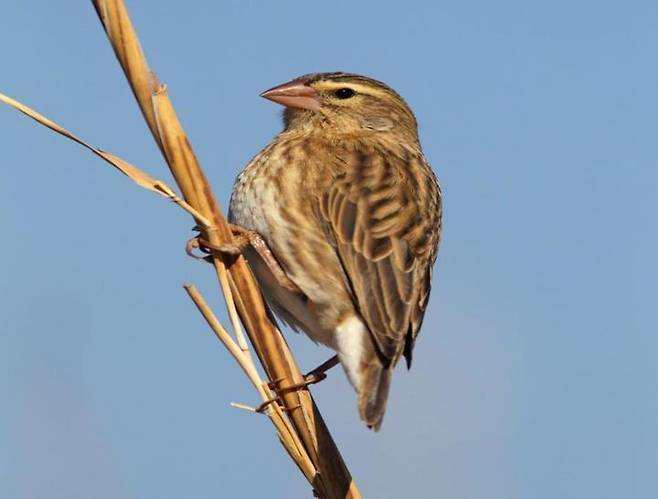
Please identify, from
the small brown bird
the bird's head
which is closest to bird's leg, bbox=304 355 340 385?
the small brown bird

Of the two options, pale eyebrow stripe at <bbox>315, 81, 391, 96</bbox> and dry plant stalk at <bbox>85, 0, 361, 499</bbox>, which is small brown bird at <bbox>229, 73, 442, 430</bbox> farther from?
pale eyebrow stripe at <bbox>315, 81, 391, 96</bbox>

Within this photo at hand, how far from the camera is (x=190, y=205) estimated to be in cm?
255

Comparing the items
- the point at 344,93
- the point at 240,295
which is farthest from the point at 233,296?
the point at 344,93

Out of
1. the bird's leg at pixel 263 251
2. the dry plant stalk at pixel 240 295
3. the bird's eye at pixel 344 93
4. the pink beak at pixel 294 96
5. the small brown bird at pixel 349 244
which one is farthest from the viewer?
the bird's eye at pixel 344 93

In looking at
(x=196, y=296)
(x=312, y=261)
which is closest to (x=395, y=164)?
(x=312, y=261)

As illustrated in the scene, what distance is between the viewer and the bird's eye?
469 centimetres

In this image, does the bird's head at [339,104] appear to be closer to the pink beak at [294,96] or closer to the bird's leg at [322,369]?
the pink beak at [294,96]

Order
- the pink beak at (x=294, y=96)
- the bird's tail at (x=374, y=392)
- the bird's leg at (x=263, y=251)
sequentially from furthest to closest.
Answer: the pink beak at (x=294, y=96)
the bird's leg at (x=263, y=251)
the bird's tail at (x=374, y=392)

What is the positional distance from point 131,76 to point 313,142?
178 cm

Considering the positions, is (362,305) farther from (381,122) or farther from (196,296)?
(381,122)

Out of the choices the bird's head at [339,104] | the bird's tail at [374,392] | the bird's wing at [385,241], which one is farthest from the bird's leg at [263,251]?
the bird's head at [339,104]

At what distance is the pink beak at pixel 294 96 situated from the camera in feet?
14.8

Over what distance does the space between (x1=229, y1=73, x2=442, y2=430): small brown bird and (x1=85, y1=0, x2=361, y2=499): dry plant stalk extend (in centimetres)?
36

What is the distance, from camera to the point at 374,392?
304cm
